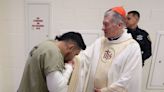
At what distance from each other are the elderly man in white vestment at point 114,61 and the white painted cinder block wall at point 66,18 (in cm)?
99

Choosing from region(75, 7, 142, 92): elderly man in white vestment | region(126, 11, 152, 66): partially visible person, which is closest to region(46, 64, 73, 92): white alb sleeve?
region(75, 7, 142, 92): elderly man in white vestment

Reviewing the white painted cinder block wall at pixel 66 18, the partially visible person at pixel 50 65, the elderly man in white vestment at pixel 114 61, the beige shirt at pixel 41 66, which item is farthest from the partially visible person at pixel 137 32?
the beige shirt at pixel 41 66

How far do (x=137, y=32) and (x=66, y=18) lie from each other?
39.3 inches

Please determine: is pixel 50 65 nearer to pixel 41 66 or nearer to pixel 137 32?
pixel 41 66

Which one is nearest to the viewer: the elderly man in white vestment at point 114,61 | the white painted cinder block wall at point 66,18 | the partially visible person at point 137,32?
the elderly man in white vestment at point 114,61

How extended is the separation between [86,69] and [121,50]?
36cm

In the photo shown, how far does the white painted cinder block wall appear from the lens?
8.56ft

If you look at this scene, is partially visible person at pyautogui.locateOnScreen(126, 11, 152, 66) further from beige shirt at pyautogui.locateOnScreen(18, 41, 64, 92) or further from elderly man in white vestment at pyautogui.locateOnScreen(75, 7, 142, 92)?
beige shirt at pyautogui.locateOnScreen(18, 41, 64, 92)

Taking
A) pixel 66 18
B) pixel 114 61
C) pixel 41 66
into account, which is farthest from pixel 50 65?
pixel 66 18

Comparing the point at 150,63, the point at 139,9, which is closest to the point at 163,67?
the point at 150,63

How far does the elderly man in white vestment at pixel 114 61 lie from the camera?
157cm

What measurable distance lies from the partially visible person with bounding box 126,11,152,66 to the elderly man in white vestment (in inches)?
34.6

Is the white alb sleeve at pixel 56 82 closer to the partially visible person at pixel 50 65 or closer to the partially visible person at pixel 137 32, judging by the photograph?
the partially visible person at pixel 50 65

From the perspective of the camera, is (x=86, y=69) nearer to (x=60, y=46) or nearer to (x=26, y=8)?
(x=60, y=46)
